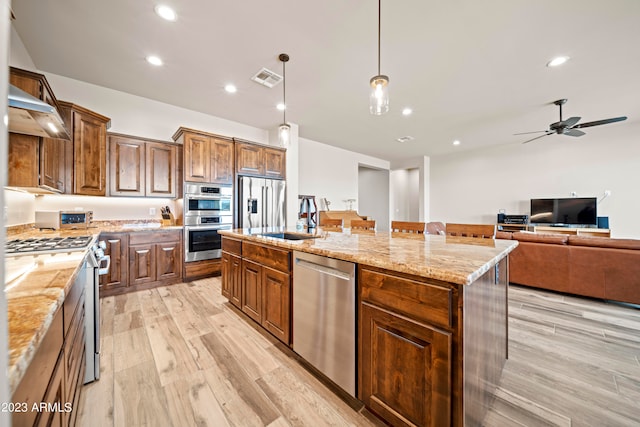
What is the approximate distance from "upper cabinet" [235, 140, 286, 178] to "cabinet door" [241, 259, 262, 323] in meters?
2.31

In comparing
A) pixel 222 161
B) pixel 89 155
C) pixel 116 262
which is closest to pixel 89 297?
pixel 116 262

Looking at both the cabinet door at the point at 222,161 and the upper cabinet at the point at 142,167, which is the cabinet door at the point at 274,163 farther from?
the upper cabinet at the point at 142,167

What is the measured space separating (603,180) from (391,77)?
5.95 m

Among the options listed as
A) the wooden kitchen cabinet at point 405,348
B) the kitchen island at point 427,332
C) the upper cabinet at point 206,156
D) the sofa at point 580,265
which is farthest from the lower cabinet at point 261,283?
the sofa at point 580,265

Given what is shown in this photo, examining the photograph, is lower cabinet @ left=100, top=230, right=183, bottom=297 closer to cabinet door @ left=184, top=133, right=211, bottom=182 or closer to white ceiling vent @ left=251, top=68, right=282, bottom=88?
cabinet door @ left=184, top=133, right=211, bottom=182

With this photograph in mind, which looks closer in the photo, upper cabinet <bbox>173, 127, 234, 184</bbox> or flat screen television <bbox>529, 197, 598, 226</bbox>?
upper cabinet <bbox>173, 127, 234, 184</bbox>

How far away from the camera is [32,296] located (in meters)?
0.70

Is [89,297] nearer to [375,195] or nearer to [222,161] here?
[222,161]

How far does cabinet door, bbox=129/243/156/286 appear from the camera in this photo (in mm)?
3160

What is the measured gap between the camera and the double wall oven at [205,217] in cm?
357

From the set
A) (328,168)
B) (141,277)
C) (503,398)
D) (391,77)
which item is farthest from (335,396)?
(328,168)

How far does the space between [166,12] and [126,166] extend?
2.18 meters

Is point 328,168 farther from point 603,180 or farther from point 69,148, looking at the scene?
point 603,180

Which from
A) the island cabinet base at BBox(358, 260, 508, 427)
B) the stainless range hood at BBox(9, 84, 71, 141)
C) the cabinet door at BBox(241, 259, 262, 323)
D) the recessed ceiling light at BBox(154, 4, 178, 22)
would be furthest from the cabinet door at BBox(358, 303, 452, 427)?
the recessed ceiling light at BBox(154, 4, 178, 22)
